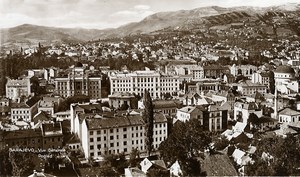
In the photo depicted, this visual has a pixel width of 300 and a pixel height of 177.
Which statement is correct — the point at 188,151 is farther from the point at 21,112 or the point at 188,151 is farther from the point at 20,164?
the point at 21,112

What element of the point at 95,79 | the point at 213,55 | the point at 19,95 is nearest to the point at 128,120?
the point at 95,79

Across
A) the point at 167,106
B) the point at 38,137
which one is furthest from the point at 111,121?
the point at 167,106

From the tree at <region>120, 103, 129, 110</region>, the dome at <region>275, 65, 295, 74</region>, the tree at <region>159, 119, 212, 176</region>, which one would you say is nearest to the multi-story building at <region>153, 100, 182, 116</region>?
the tree at <region>120, 103, 129, 110</region>

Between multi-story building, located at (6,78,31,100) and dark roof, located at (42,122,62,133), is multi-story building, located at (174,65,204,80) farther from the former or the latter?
dark roof, located at (42,122,62,133)

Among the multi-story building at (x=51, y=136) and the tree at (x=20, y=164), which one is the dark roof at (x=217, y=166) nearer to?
the tree at (x=20, y=164)

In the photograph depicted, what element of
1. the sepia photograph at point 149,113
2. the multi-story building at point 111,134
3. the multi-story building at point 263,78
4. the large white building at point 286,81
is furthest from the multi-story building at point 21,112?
the multi-story building at point 263,78

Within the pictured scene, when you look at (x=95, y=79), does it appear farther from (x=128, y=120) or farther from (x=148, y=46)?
(x=148, y=46)
